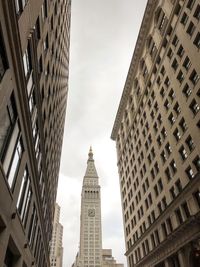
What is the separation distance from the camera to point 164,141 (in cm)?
3738

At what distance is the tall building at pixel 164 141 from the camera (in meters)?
29.3

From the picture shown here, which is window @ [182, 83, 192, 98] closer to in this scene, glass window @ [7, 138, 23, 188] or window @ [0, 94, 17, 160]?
glass window @ [7, 138, 23, 188]

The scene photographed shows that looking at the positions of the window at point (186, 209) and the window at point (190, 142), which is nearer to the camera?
the window at point (186, 209)

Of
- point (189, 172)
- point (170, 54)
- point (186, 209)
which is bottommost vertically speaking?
point (186, 209)

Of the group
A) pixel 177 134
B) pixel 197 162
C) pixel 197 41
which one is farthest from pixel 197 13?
pixel 197 162

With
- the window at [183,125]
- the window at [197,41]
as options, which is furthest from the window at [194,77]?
the window at [183,125]

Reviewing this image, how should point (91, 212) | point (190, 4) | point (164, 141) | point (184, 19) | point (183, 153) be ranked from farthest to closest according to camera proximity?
point (91, 212) < point (164, 141) < point (184, 19) < point (190, 4) < point (183, 153)

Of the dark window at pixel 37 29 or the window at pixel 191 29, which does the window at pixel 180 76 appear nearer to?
the window at pixel 191 29

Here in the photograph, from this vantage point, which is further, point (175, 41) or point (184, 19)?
point (175, 41)

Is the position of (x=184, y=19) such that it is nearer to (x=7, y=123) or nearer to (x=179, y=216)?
(x=179, y=216)

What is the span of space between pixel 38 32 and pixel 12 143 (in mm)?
11607

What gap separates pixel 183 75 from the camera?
33.2 metres

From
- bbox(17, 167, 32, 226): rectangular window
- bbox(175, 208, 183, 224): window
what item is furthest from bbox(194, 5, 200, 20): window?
bbox(17, 167, 32, 226): rectangular window


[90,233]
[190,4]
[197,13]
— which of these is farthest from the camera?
[90,233]
